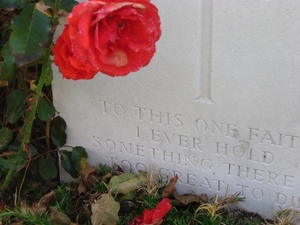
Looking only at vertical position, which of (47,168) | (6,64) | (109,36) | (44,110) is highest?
(109,36)

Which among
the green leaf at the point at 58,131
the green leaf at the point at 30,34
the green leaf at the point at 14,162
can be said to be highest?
the green leaf at the point at 30,34

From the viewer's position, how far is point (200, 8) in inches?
56.0

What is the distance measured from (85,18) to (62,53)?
157 millimetres

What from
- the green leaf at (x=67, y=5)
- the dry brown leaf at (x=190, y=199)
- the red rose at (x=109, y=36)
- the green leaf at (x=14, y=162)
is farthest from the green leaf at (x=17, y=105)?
the dry brown leaf at (x=190, y=199)

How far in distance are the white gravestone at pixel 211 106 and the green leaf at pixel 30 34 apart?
35cm

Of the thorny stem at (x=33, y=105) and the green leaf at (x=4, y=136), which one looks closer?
the thorny stem at (x=33, y=105)

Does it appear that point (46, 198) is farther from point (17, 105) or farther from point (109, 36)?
point (109, 36)

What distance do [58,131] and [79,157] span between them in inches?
4.6

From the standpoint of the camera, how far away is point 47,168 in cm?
175

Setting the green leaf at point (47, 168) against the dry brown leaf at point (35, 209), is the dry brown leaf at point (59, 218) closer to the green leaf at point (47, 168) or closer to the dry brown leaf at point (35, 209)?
the dry brown leaf at point (35, 209)

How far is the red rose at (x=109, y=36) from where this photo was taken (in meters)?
1.03

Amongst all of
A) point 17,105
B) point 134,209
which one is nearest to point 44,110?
point 17,105

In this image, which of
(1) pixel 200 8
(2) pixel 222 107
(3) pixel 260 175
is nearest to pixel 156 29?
(1) pixel 200 8

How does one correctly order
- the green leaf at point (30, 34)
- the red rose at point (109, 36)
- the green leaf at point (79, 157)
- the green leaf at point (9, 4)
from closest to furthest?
the red rose at point (109, 36) → the green leaf at point (30, 34) → the green leaf at point (9, 4) → the green leaf at point (79, 157)
